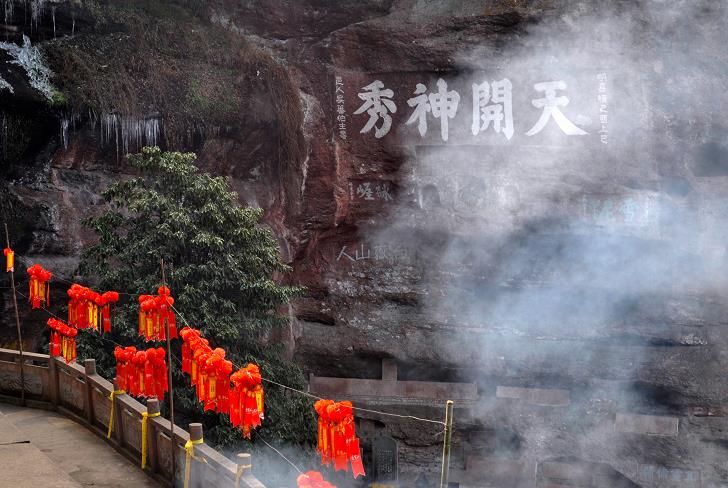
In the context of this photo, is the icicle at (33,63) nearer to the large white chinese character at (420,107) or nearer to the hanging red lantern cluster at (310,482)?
the large white chinese character at (420,107)

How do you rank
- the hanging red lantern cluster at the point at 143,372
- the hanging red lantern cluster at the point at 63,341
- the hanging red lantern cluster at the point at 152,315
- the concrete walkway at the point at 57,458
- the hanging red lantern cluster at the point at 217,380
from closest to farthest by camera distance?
the concrete walkway at the point at 57,458
the hanging red lantern cluster at the point at 217,380
the hanging red lantern cluster at the point at 143,372
the hanging red lantern cluster at the point at 152,315
the hanging red lantern cluster at the point at 63,341

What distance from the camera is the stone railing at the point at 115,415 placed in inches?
235

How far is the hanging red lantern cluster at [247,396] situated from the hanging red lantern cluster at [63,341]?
298 cm

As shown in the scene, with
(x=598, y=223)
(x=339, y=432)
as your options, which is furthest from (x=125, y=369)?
(x=598, y=223)

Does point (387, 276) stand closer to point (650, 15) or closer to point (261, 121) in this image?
point (261, 121)

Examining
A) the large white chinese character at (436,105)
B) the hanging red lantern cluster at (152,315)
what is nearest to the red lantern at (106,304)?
the hanging red lantern cluster at (152,315)

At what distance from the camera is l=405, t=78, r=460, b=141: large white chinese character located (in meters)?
13.8

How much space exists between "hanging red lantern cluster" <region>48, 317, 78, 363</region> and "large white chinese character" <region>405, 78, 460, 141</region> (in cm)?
734

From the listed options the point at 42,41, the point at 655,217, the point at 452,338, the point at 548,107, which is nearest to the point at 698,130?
the point at 655,217

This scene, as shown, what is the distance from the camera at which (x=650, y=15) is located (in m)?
13.4

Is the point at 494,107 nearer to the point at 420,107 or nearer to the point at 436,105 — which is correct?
the point at 436,105

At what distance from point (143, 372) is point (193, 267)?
2608 millimetres

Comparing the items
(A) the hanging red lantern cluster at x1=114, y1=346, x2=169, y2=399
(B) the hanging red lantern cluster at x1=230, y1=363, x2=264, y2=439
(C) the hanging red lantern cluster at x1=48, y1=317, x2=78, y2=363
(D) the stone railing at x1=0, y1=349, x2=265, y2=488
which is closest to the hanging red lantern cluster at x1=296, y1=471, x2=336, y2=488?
(D) the stone railing at x1=0, y1=349, x2=265, y2=488

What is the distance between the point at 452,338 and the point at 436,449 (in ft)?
7.08
